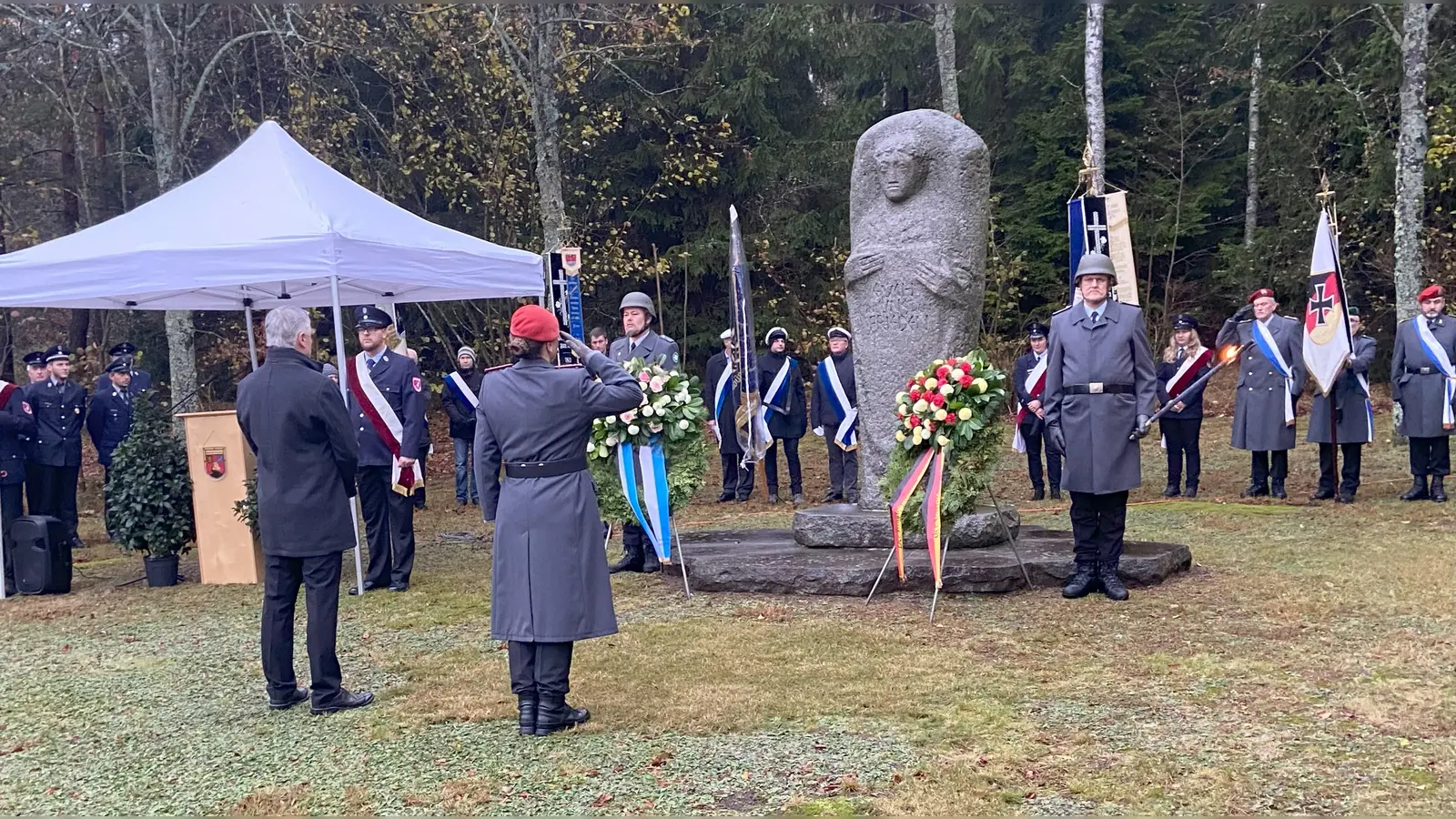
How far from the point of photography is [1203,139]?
952 inches

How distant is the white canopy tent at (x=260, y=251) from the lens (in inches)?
316

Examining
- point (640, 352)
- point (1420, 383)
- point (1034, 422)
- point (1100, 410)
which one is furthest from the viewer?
point (1034, 422)

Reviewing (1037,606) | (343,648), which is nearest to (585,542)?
(343,648)

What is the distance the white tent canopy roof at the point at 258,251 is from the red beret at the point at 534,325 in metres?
3.76

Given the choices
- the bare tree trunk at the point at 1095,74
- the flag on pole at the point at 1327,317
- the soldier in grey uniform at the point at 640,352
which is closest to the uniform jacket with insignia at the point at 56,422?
the soldier in grey uniform at the point at 640,352

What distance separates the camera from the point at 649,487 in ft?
25.6

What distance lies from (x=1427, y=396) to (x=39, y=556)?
37.9 feet

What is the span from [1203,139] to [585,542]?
75.1 ft

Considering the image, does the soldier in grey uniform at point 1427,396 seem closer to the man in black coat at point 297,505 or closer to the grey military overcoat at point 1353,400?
the grey military overcoat at point 1353,400

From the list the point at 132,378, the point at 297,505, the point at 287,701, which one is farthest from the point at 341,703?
the point at 132,378

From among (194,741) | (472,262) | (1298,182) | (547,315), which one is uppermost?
(1298,182)

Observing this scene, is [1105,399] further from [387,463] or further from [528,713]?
[387,463]

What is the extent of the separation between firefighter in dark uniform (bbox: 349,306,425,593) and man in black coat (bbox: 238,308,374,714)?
277 centimetres

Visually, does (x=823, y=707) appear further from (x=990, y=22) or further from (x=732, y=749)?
(x=990, y=22)
